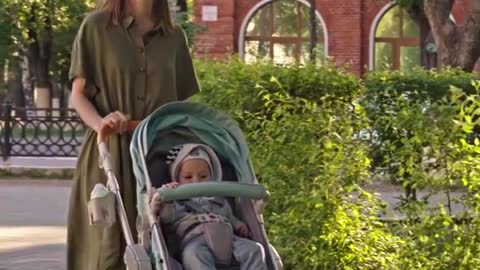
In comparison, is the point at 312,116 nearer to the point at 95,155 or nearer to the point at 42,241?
the point at 95,155

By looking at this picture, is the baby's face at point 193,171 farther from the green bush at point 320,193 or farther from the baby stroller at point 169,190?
the green bush at point 320,193

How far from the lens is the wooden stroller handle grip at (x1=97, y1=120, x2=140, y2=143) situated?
212 inches

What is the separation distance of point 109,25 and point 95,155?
0.57 meters

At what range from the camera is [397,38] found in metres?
41.0

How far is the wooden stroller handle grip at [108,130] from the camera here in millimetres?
5379

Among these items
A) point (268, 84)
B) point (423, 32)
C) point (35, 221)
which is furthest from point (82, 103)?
point (423, 32)

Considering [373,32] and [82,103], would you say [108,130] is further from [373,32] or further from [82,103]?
[373,32]

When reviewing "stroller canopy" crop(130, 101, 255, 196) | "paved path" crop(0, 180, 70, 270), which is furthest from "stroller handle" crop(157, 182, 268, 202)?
"paved path" crop(0, 180, 70, 270)

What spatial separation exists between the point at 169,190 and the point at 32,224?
9620 millimetres

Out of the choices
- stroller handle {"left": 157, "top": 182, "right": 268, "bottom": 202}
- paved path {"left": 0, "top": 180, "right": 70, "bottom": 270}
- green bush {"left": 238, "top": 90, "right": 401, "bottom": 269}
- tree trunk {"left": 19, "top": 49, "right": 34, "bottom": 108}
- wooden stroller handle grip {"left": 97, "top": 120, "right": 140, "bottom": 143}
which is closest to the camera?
stroller handle {"left": 157, "top": 182, "right": 268, "bottom": 202}

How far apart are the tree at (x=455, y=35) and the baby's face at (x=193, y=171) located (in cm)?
1231

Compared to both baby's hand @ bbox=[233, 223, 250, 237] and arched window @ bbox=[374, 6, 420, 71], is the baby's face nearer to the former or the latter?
baby's hand @ bbox=[233, 223, 250, 237]

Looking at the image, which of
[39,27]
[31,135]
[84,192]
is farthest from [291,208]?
[39,27]

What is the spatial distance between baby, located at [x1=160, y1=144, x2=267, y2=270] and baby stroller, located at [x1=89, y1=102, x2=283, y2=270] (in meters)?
0.06
